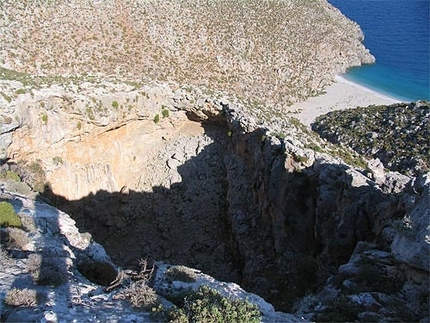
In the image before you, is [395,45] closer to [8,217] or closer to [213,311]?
[8,217]

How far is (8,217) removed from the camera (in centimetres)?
1775

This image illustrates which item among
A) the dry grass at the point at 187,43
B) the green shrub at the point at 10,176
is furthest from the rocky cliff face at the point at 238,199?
the dry grass at the point at 187,43

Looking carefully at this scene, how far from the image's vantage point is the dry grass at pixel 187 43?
57.1 meters

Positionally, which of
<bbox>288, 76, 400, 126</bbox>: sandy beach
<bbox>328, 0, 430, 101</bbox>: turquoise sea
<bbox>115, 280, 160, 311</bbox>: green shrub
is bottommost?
<bbox>115, 280, 160, 311</bbox>: green shrub

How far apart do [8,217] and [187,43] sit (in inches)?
2196

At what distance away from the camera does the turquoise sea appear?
8562 cm

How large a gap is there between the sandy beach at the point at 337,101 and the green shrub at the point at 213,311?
195 feet

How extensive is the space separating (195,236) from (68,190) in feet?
34.4

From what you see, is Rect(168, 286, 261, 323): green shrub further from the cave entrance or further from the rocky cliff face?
the cave entrance

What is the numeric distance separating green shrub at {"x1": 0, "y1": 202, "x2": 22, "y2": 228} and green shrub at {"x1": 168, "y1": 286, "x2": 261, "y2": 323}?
31.2 feet

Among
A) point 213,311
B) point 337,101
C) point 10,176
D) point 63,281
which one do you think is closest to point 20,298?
point 63,281

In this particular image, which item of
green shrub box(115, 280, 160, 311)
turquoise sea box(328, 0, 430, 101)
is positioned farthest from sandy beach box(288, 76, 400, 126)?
green shrub box(115, 280, 160, 311)

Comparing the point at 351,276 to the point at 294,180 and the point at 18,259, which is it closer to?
the point at 294,180

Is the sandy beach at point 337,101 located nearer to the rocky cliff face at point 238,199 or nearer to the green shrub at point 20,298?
the rocky cliff face at point 238,199
